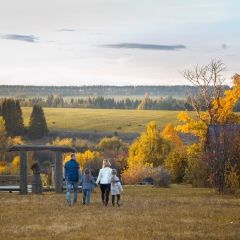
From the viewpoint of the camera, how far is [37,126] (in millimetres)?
193625

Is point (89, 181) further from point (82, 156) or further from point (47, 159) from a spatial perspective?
point (47, 159)

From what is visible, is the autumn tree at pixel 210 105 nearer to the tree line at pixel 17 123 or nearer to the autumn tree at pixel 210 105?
the autumn tree at pixel 210 105

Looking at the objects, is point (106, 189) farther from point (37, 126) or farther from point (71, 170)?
point (37, 126)

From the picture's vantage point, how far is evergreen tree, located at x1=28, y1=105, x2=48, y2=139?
192 meters

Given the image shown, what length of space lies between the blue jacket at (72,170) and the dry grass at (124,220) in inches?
45.6

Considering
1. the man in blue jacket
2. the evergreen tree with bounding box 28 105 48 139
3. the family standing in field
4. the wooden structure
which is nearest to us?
the family standing in field

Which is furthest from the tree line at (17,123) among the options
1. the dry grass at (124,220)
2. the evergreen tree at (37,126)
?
the dry grass at (124,220)

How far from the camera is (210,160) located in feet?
141

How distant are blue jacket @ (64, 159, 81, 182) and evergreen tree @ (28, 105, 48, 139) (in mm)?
159286

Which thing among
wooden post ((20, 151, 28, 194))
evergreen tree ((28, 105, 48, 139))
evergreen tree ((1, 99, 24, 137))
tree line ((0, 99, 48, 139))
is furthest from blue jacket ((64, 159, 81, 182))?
evergreen tree ((28, 105, 48, 139))

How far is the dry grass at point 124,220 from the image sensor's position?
76.4 ft

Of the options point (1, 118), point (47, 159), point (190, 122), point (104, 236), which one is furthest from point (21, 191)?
point (1, 118)

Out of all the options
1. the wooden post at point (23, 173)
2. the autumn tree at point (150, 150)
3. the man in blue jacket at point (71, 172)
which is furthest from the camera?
the autumn tree at point (150, 150)

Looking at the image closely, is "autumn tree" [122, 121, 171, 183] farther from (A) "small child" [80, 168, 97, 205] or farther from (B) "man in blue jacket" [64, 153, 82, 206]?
(B) "man in blue jacket" [64, 153, 82, 206]
